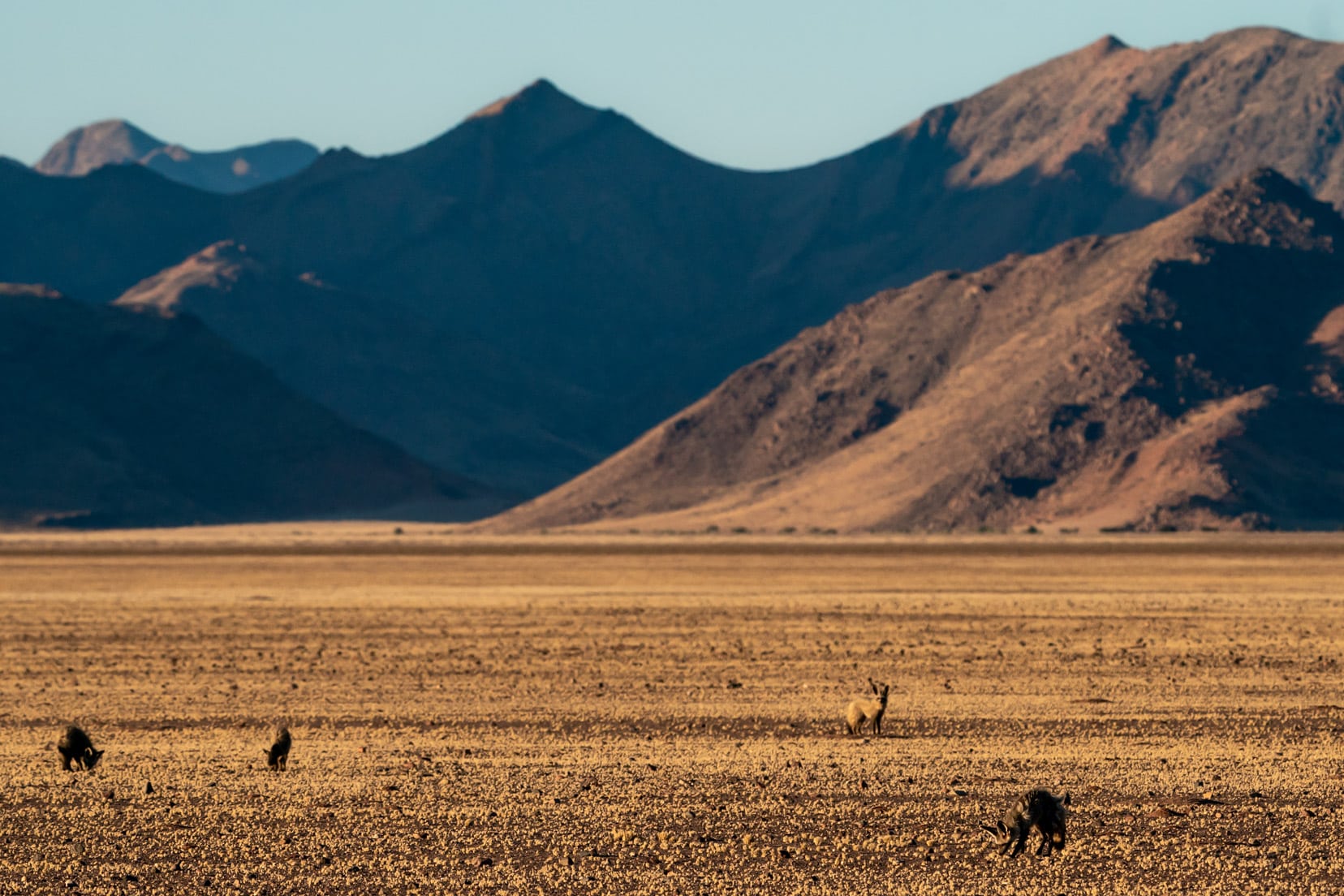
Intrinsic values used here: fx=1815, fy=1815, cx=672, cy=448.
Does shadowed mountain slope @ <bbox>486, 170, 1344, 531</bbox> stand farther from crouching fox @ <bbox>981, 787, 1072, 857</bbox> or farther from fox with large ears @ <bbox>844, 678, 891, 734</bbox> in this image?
crouching fox @ <bbox>981, 787, 1072, 857</bbox>

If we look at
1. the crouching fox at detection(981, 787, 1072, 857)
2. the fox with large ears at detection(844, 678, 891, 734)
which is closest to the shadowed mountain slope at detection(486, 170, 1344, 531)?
the fox with large ears at detection(844, 678, 891, 734)

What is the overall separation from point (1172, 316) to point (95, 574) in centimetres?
8653

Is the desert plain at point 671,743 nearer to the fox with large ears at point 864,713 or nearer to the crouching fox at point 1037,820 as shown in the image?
the crouching fox at point 1037,820

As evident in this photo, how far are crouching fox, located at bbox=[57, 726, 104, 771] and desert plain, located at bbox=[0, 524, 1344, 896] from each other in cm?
35

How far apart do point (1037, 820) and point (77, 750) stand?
432 inches

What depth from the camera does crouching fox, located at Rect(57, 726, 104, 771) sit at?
20.2m

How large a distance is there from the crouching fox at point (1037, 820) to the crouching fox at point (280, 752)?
8.29 metres

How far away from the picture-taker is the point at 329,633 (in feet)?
132

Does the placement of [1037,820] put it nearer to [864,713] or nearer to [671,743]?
[864,713]

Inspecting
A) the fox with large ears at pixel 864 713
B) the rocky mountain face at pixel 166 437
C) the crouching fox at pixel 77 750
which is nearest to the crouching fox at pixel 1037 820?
the fox with large ears at pixel 864 713

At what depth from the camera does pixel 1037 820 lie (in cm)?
1534

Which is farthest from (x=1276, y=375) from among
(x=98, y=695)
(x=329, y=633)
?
(x=98, y=695)

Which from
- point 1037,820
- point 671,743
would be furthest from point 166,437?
point 1037,820

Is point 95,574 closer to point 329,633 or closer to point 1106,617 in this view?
point 329,633
